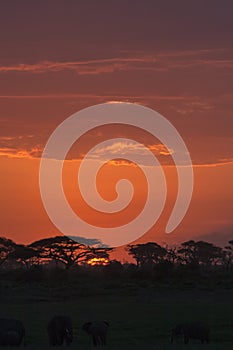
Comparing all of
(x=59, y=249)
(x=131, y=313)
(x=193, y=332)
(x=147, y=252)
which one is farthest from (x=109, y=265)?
(x=193, y=332)

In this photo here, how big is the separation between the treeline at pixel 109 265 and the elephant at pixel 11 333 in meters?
44.2

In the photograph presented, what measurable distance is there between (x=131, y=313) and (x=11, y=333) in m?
18.7

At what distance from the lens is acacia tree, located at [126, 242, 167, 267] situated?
122 metres

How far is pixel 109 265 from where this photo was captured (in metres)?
98.1

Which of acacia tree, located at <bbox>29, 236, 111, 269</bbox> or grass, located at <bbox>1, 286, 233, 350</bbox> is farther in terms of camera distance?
acacia tree, located at <bbox>29, 236, 111, 269</bbox>

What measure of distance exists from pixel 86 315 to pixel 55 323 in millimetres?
15950

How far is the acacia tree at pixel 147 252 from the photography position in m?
122

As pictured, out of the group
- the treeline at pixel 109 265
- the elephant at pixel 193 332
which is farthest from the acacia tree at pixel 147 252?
the elephant at pixel 193 332

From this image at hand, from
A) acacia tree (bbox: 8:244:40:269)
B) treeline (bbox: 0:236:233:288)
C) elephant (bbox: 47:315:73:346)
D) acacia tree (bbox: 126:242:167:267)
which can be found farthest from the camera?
acacia tree (bbox: 126:242:167:267)

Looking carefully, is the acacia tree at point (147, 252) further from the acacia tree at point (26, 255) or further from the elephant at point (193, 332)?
the elephant at point (193, 332)

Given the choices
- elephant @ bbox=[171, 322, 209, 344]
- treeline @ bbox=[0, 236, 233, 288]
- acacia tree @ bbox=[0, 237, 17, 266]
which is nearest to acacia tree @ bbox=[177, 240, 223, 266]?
treeline @ bbox=[0, 236, 233, 288]

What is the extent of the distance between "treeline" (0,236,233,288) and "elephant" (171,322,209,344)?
135 feet

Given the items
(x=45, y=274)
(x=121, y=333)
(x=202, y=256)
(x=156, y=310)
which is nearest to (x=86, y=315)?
(x=156, y=310)

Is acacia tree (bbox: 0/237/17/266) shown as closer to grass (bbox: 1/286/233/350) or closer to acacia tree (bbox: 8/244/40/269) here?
acacia tree (bbox: 8/244/40/269)
